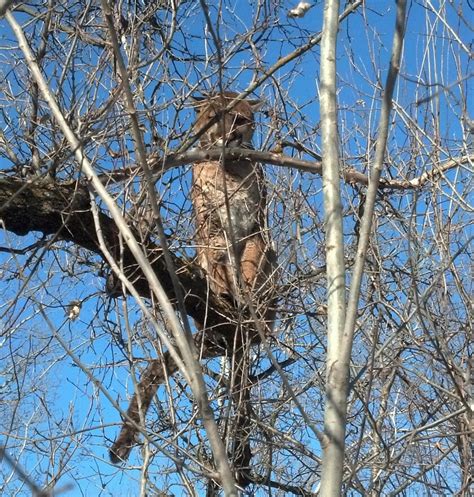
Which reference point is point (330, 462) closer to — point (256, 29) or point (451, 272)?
point (451, 272)

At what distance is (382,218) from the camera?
15.4 ft

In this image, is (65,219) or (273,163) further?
(273,163)

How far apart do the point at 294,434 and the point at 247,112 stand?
7.35ft

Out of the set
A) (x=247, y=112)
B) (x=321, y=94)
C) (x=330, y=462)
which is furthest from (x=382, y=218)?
(x=330, y=462)

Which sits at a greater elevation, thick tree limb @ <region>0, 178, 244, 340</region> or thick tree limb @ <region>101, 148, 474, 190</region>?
thick tree limb @ <region>101, 148, 474, 190</region>

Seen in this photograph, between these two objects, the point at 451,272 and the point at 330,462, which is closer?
the point at 330,462

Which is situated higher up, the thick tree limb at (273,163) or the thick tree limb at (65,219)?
the thick tree limb at (273,163)

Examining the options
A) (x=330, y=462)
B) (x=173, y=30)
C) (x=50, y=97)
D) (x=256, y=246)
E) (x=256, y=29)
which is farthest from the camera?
(x=256, y=246)

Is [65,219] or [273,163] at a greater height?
[273,163]

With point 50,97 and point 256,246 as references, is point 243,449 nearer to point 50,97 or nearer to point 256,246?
point 256,246

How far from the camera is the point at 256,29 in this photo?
170 inches

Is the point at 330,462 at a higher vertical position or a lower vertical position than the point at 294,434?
lower

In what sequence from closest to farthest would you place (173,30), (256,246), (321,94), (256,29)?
(321,94) < (173,30) < (256,29) < (256,246)

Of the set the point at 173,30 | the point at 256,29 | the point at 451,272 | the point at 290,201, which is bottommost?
the point at 451,272
